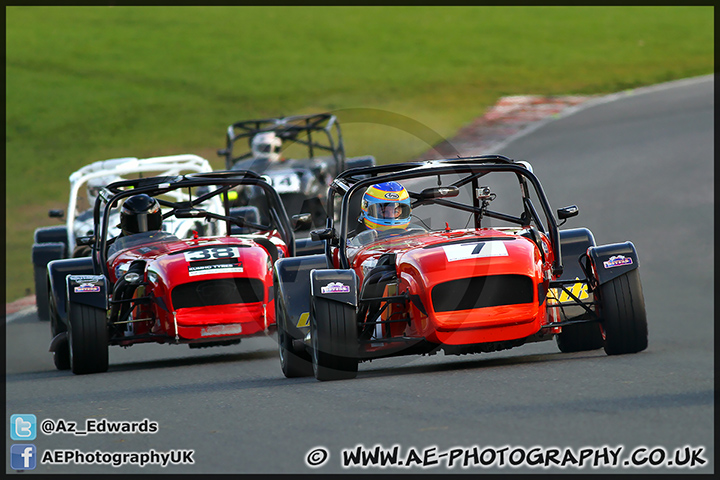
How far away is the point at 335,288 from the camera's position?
8398 millimetres

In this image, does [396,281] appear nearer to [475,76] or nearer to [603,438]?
[603,438]

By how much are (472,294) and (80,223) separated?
9.46 m

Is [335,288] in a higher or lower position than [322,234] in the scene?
lower

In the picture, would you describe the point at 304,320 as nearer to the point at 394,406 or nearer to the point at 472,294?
the point at 472,294

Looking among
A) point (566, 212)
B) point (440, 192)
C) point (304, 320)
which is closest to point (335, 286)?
point (304, 320)

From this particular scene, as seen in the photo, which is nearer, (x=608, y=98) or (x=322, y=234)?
(x=322, y=234)

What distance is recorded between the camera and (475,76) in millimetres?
44344

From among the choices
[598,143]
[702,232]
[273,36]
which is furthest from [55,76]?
[702,232]

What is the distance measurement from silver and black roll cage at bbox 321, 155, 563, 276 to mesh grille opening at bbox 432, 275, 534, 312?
804 mm

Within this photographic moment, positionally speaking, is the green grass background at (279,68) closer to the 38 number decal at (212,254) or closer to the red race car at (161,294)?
the red race car at (161,294)

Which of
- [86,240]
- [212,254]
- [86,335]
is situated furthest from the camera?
[86,240]

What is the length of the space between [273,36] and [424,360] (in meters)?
47.8

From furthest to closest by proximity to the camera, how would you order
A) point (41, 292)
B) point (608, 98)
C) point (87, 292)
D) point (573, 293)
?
point (608, 98), point (41, 292), point (87, 292), point (573, 293)

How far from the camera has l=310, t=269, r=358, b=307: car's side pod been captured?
8.37m
